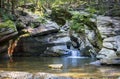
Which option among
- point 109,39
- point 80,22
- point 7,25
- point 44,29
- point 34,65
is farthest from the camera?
point 80,22

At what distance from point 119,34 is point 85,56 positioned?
3.93 metres

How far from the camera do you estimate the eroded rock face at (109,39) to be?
2172 cm

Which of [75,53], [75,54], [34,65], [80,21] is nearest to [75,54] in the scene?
[75,54]

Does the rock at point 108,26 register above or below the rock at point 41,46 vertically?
above

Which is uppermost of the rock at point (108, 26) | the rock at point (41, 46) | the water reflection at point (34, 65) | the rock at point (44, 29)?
the rock at point (108, 26)

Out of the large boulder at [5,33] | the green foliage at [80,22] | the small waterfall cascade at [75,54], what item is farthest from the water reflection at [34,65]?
the green foliage at [80,22]

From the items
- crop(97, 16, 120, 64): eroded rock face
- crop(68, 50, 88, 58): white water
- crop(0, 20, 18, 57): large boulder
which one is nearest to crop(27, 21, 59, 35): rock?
crop(0, 20, 18, 57): large boulder

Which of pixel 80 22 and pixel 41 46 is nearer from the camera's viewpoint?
pixel 41 46

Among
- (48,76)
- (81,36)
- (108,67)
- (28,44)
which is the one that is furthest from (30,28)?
(48,76)

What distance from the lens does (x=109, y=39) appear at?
1014 inches

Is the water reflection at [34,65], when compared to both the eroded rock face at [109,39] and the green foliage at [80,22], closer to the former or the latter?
the eroded rock face at [109,39]

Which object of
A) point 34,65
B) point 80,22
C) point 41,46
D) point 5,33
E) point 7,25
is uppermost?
point 7,25

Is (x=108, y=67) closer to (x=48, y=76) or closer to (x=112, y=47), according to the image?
(x=112, y=47)

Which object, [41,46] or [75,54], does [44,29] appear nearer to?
[41,46]
